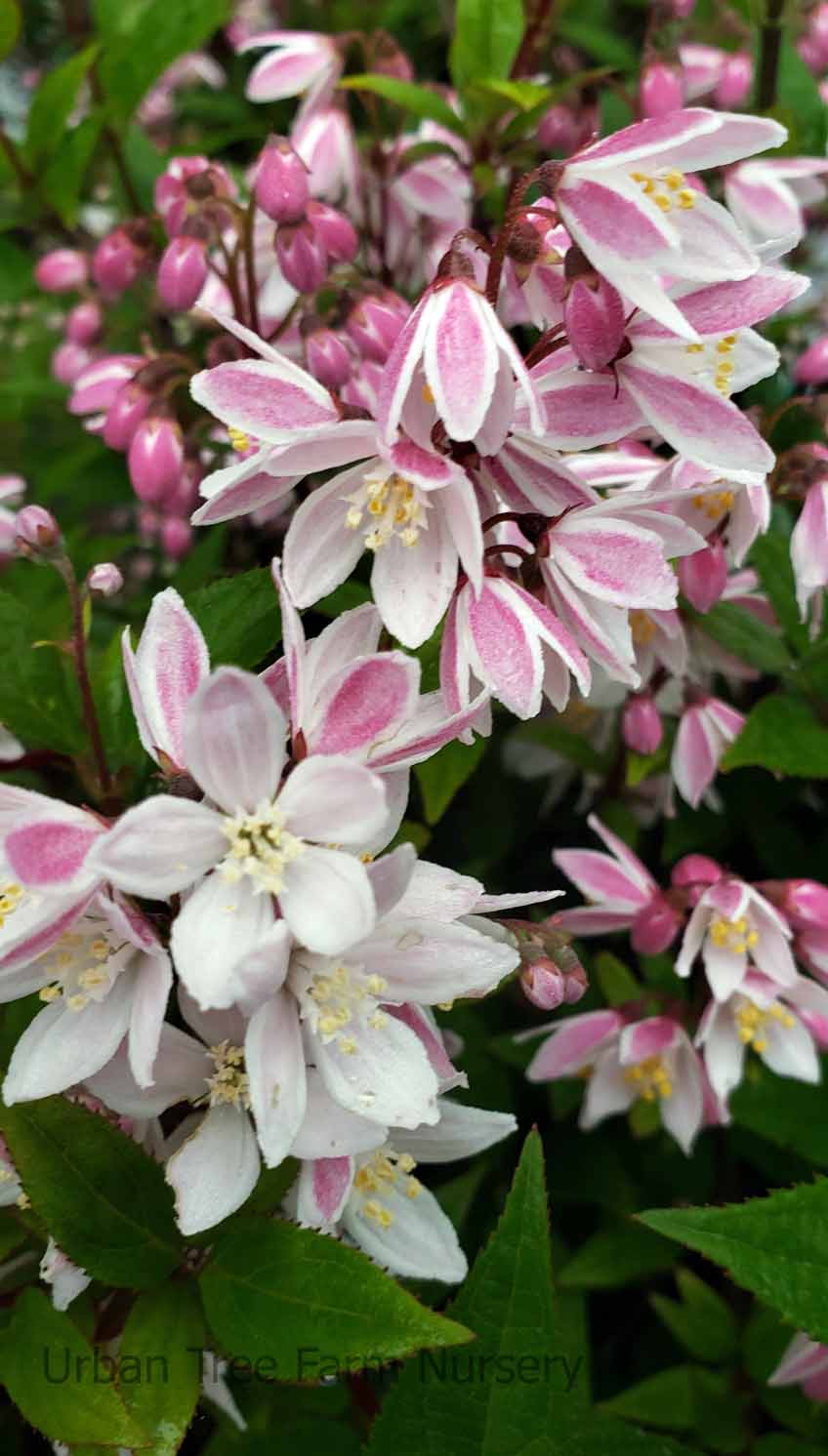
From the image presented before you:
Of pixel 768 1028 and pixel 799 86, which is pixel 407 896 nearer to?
pixel 768 1028

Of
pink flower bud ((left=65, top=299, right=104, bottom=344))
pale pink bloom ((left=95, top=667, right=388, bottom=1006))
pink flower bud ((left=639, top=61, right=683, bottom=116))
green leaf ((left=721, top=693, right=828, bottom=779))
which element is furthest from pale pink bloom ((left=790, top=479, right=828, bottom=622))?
pink flower bud ((left=65, top=299, right=104, bottom=344))

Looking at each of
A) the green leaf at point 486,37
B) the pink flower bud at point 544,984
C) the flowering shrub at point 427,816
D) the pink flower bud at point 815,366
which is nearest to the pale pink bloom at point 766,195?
the flowering shrub at point 427,816

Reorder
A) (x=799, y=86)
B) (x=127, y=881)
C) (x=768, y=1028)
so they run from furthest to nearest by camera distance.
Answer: (x=799, y=86)
(x=768, y=1028)
(x=127, y=881)

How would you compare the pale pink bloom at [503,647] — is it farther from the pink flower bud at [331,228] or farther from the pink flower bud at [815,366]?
the pink flower bud at [815,366]

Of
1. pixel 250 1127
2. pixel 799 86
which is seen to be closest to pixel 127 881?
pixel 250 1127

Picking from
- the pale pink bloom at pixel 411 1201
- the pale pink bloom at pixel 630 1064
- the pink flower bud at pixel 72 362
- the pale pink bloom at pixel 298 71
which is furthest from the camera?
the pink flower bud at pixel 72 362
